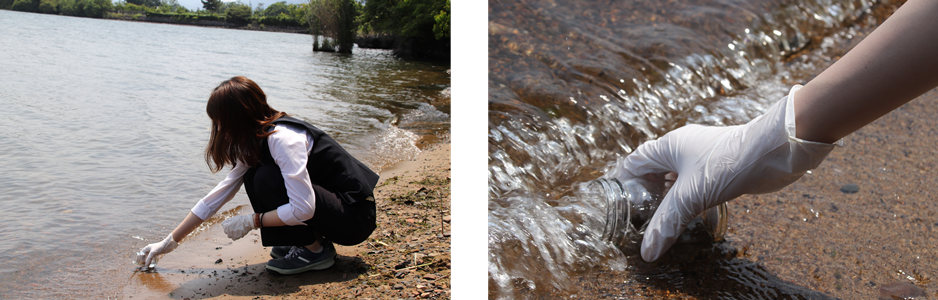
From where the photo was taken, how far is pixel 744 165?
1.73m

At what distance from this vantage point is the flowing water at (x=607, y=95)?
2.07m

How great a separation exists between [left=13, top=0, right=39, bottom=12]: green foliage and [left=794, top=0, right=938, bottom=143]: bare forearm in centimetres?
4797

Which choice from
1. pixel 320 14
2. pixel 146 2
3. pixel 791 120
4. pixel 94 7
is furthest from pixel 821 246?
pixel 146 2

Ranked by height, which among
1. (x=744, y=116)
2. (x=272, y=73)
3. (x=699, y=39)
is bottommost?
(x=272, y=73)

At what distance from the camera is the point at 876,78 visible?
4.11 ft

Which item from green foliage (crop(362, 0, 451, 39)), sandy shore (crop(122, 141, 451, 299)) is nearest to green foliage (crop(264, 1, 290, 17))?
green foliage (crop(362, 0, 451, 39))

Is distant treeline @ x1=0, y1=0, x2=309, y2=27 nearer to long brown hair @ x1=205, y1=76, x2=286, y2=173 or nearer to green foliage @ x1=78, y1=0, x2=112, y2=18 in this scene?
green foliage @ x1=78, y1=0, x2=112, y2=18

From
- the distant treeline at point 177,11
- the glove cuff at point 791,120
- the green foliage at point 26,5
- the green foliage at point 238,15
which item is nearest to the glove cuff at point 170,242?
the glove cuff at point 791,120

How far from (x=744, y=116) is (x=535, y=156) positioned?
65.8 inches

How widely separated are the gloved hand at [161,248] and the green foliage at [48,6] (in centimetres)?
4655

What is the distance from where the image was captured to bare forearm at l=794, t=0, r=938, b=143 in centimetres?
115

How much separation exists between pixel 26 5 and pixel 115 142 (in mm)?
41934

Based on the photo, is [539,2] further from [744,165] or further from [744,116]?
[744,165]

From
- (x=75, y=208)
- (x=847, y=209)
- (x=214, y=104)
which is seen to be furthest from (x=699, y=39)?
(x=75, y=208)
